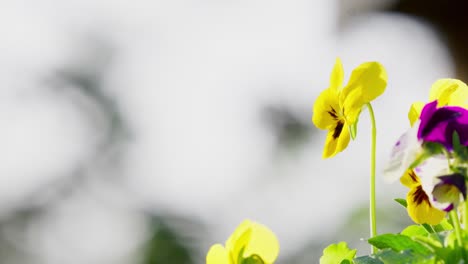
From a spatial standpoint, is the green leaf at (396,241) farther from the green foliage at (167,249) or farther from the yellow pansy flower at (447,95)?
the green foliage at (167,249)

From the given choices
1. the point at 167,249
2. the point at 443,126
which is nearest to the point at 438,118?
the point at 443,126

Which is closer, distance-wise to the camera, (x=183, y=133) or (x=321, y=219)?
(x=321, y=219)

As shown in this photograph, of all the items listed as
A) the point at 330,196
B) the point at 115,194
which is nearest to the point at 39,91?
the point at 115,194

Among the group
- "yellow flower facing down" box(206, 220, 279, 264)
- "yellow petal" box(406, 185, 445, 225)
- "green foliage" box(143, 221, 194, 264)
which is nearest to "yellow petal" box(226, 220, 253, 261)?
"yellow flower facing down" box(206, 220, 279, 264)

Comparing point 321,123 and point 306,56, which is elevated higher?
point 306,56

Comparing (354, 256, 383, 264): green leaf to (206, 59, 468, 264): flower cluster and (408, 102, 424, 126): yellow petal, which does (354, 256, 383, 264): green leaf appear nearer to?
(206, 59, 468, 264): flower cluster

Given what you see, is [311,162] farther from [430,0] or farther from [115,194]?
[430,0]
